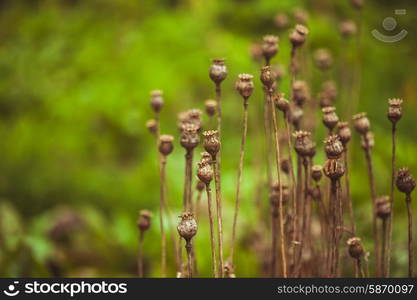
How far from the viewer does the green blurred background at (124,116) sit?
1517 millimetres

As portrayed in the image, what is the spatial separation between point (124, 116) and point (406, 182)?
1.67 m

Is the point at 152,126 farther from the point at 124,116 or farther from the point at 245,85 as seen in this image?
the point at 124,116

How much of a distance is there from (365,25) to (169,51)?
931mm

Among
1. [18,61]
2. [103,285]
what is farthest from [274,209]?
[18,61]

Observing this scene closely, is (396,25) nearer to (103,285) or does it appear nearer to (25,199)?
(103,285)

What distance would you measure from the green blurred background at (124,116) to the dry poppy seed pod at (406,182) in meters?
0.49

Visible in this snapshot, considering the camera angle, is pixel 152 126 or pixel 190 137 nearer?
pixel 190 137

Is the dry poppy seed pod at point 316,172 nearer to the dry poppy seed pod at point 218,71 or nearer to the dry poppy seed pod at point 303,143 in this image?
the dry poppy seed pod at point 303,143

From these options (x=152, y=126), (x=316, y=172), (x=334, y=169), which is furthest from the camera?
(x=152, y=126)

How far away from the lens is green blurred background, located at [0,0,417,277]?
1517 millimetres

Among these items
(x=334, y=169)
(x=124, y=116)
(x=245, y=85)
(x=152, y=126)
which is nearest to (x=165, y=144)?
(x=152, y=126)

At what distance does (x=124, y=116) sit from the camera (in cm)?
225

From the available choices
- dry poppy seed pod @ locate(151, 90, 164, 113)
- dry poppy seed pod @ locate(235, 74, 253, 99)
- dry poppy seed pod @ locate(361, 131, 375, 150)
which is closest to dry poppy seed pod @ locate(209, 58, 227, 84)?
dry poppy seed pod @ locate(235, 74, 253, 99)

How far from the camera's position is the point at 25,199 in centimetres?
193
